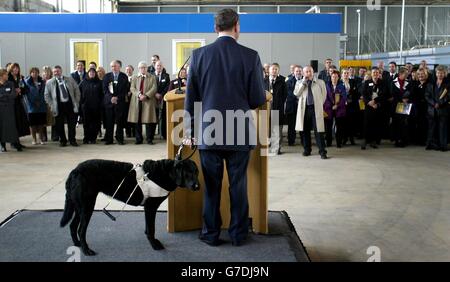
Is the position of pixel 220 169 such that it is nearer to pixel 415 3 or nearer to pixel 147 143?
pixel 147 143

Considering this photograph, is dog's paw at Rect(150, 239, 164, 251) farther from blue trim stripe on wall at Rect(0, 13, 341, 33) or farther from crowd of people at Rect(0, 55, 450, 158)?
blue trim stripe on wall at Rect(0, 13, 341, 33)

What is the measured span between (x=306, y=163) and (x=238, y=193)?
14.8ft

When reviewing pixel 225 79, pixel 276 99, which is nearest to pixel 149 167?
pixel 225 79

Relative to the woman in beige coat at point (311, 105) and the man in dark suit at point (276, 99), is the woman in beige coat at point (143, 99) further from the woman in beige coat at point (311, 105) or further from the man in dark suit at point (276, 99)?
the woman in beige coat at point (311, 105)

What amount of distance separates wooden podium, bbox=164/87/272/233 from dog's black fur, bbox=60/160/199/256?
0.48 metres

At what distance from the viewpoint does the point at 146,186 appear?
11.2ft

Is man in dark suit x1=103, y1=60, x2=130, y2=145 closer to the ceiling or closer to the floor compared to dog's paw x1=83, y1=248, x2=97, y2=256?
closer to the ceiling

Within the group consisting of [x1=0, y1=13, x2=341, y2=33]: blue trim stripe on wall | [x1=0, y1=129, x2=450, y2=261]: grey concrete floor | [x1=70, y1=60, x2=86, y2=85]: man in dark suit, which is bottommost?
[x1=0, y1=129, x2=450, y2=261]: grey concrete floor

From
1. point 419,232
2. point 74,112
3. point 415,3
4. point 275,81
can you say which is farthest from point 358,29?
point 419,232

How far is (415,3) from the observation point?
2739cm

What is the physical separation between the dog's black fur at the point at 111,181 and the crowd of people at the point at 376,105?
218 inches

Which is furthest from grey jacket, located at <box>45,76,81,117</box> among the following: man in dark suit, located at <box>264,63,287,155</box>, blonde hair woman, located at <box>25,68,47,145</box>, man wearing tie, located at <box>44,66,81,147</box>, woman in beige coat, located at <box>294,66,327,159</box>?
woman in beige coat, located at <box>294,66,327,159</box>

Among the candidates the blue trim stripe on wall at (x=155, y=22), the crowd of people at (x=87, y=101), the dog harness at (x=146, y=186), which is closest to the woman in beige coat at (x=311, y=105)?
the crowd of people at (x=87, y=101)

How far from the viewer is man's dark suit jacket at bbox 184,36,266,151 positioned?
3.46m
